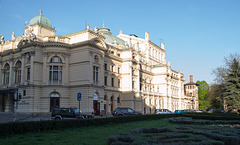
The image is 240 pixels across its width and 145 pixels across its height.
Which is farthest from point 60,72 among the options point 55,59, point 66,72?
point 55,59

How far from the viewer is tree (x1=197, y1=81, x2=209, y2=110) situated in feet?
357

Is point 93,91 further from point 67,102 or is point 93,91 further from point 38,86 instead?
point 38,86

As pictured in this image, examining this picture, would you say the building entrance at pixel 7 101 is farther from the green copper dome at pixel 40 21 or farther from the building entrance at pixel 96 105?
the building entrance at pixel 96 105

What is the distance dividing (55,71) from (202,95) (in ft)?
282

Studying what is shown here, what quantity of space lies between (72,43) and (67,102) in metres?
12.0

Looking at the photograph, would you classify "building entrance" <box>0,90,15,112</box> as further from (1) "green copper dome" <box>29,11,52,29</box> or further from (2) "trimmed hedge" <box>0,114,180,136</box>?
(2) "trimmed hedge" <box>0,114,180,136</box>

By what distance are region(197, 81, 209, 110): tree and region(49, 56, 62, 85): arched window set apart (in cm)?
8148

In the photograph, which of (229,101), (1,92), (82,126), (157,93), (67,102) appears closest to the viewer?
(82,126)

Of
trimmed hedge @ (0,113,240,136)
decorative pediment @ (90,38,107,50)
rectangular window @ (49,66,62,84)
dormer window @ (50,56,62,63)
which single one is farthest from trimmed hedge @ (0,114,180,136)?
dormer window @ (50,56,62,63)

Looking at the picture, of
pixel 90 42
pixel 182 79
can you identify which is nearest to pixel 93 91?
pixel 90 42

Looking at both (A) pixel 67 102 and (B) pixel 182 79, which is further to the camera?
(B) pixel 182 79

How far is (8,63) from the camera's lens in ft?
168

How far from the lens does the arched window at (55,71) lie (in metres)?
44.2

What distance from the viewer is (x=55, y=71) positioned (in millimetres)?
44688
